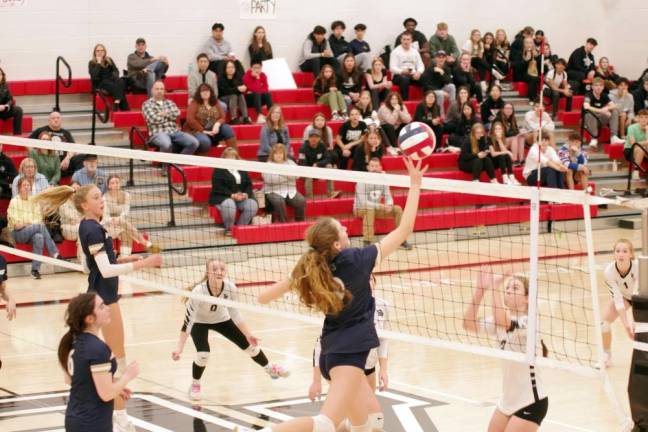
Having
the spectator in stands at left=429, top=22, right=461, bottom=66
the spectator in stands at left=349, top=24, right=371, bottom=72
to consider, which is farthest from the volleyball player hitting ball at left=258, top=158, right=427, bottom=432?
the spectator in stands at left=429, top=22, right=461, bottom=66

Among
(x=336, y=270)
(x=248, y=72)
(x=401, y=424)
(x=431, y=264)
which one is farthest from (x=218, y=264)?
(x=248, y=72)

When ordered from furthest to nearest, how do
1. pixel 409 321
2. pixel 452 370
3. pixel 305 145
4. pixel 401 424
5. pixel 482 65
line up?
pixel 482 65, pixel 305 145, pixel 409 321, pixel 452 370, pixel 401 424

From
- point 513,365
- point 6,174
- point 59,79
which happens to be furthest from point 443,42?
point 513,365

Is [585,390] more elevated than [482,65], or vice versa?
[482,65]

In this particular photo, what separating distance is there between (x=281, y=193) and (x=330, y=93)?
167 inches

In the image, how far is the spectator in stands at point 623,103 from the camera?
79.9 feet

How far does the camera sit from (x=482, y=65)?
24.7 meters

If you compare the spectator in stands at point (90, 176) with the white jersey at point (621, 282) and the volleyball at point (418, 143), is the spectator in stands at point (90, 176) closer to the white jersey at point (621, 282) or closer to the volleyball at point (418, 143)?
the white jersey at point (621, 282)

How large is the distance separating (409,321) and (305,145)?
6780 millimetres

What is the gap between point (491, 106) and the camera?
22875mm

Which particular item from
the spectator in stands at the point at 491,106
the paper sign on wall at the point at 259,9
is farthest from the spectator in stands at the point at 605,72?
the paper sign on wall at the point at 259,9

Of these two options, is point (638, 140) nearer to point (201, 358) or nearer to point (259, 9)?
point (259, 9)

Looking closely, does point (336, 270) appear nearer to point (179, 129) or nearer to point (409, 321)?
point (409, 321)

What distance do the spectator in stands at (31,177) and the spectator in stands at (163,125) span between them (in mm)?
2820
